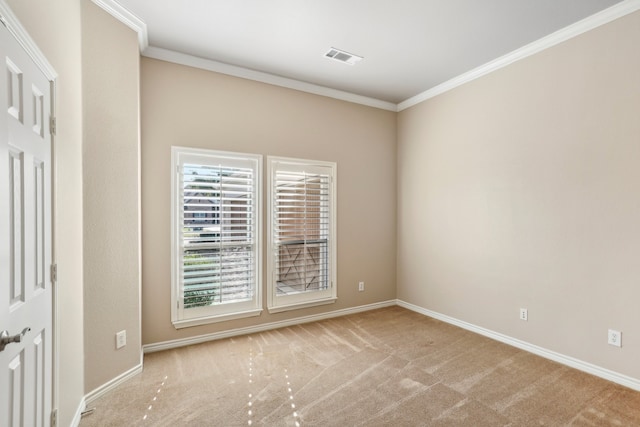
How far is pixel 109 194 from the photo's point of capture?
2506mm

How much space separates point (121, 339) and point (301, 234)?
211cm

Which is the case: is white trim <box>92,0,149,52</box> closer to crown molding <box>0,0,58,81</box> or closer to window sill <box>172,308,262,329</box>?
crown molding <box>0,0,58,81</box>

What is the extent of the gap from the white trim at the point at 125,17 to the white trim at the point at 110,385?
2892mm

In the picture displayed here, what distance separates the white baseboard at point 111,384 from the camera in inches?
92.0

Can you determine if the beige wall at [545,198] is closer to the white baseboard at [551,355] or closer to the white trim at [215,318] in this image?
the white baseboard at [551,355]

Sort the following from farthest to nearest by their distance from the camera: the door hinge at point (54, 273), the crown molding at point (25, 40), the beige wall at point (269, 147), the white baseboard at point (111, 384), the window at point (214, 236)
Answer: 1. the window at point (214, 236)
2. the beige wall at point (269, 147)
3. the white baseboard at point (111, 384)
4. the door hinge at point (54, 273)
5. the crown molding at point (25, 40)

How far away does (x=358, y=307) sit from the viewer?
4496mm

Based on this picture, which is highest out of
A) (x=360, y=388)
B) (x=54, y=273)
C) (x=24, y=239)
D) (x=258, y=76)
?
(x=258, y=76)

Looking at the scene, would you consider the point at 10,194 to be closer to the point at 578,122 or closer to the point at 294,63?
the point at 294,63

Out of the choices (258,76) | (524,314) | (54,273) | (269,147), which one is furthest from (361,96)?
(54,273)

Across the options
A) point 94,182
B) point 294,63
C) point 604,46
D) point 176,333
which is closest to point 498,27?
point 604,46

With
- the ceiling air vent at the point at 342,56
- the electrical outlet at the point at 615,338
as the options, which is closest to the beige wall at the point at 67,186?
the ceiling air vent at the point at 342,56

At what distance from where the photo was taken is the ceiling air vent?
328 centimetres

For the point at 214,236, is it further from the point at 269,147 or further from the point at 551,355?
the point at 551,355
